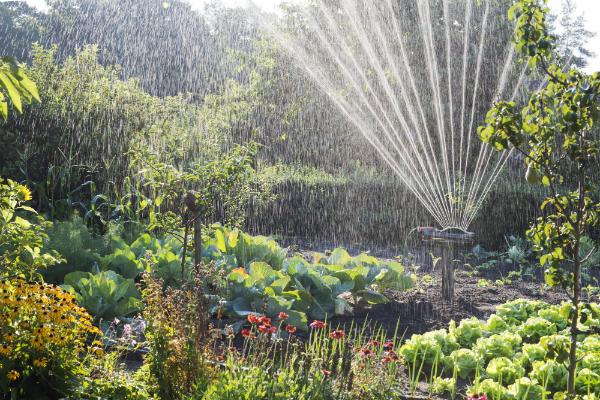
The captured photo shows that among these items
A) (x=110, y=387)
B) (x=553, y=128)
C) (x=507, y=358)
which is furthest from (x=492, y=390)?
(x=110, y=387)

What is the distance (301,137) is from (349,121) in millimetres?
1394

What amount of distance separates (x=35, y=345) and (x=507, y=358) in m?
2.52

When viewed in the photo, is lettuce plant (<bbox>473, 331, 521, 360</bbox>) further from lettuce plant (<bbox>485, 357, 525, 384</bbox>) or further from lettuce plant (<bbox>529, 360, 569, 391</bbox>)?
lettuce plant (<bbox>529, 360, 569, 391</bbox>)

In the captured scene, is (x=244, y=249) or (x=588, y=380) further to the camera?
(x=244, y=249)

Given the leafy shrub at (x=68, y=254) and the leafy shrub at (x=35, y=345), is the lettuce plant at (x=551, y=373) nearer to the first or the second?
the leafy shrub at (x=35, y=345)

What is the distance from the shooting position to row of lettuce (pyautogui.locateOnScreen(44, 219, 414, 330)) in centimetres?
423

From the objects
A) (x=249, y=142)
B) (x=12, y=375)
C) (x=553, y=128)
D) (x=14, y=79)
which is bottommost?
(x=12, y=375)

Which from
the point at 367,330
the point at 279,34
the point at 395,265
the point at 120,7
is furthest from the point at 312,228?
the point at 120,7

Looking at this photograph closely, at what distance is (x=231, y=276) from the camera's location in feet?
14.9

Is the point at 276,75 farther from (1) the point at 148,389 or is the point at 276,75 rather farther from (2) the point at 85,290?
(1) the point at 148,389

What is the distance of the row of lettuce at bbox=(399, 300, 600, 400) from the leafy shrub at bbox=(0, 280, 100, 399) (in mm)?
1673

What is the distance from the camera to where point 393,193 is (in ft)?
37.0

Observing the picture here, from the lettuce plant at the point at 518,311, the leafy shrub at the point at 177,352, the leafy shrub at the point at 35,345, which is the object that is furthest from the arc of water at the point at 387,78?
the leafy shrub at the point at 35,345

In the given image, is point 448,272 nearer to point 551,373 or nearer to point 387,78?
point 551,373
